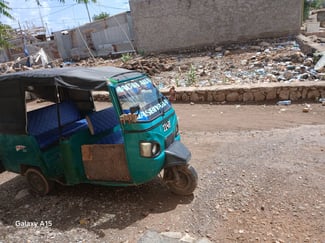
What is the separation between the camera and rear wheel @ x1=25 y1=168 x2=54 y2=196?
3.76 meters

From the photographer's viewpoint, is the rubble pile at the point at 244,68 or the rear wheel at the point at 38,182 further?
the rubble pile at the point at 244,68

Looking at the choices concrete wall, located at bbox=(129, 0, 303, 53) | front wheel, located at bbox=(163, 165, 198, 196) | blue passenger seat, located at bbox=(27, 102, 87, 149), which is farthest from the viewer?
concrete wall, located at bbox=(129, 0, 303, 53)

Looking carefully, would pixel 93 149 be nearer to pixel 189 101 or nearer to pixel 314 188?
pixel 314 188

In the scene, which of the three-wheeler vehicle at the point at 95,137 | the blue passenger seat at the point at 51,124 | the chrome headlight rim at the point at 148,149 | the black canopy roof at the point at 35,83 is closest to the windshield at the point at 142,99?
the three-wheeler vehicle at the point at 95,137

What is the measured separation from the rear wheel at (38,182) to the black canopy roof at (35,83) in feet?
2.07

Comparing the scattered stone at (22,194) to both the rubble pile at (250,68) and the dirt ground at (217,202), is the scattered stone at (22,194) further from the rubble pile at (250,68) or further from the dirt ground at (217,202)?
the rubble pile at (250,68)

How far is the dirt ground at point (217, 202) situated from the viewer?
9.11 feet

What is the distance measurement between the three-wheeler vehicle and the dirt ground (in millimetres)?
297

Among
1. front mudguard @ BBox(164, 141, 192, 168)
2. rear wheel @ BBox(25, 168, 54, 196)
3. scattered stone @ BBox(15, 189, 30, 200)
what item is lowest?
scattered stone @ BBox(15, 189, 30, 200)

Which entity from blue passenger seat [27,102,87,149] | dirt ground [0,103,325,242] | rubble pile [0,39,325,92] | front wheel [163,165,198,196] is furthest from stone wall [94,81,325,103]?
front wheel [163,165,198,196]

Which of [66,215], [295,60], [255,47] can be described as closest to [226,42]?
[255,47]

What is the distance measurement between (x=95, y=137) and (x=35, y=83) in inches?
40.8

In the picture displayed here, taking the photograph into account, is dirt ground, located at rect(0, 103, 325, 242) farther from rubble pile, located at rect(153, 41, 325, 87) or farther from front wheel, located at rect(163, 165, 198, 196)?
rubble pile, located at rect(153, 41, 325, 87)

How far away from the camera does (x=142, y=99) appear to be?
3.29 metres
